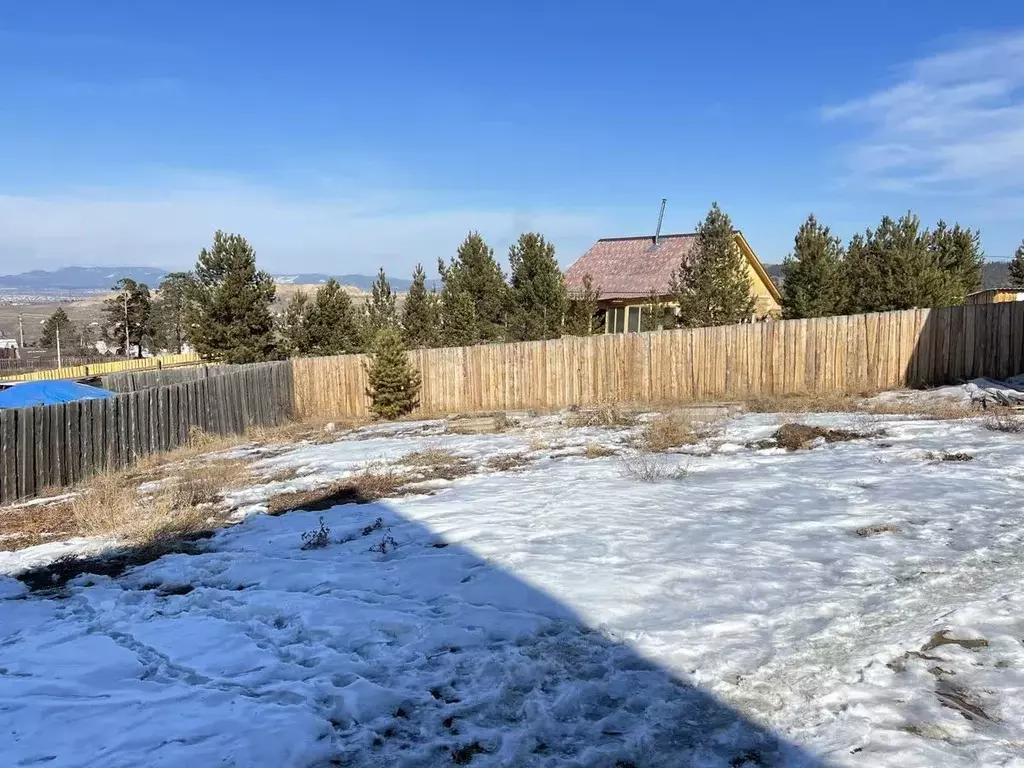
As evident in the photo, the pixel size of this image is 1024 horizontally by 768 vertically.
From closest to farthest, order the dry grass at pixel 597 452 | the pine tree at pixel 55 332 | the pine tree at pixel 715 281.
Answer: the dry grass at pixel 597 452
the pine tree at pixel 715 281
the pine tree at pixel 55 332

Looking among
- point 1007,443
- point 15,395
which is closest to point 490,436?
point 1007,443

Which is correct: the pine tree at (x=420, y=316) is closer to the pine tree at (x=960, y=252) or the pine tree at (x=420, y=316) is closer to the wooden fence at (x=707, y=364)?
the wooden fence at (x=707, y=364)

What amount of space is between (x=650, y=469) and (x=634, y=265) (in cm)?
2395

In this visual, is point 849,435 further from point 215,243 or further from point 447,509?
point 215,243

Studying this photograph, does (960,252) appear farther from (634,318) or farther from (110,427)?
(110,427)

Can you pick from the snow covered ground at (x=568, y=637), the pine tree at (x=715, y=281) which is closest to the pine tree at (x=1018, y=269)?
the pine tree at (x=715, y=281)

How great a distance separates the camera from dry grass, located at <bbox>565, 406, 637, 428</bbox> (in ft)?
39.9

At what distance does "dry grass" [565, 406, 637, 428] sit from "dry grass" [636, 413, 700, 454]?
1442 mm

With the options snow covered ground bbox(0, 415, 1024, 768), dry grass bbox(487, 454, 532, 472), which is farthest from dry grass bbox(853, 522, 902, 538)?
dry grass bbox(487, 454, 532, 472)

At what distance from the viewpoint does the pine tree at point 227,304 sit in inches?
947

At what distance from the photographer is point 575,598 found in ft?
14.8

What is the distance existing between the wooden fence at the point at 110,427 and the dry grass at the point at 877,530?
1135 cm

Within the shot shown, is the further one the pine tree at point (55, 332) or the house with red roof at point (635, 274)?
the pine tree at point (55, 332)

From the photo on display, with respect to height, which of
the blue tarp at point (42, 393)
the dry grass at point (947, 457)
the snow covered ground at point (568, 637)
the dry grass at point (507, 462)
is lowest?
the snow covered ground at point (568, 637)
